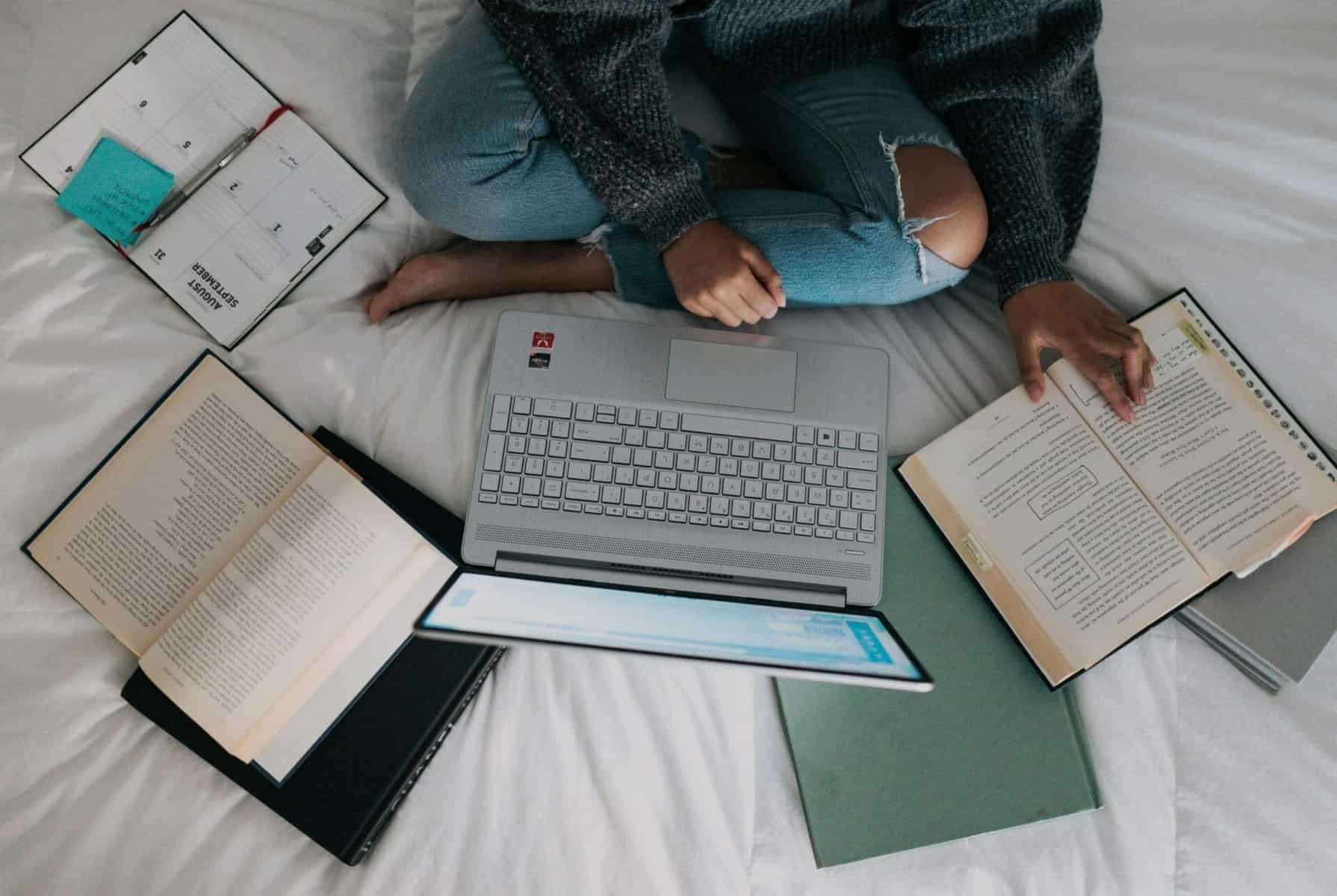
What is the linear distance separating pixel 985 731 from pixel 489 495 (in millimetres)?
492

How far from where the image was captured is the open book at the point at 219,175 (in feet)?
2.77

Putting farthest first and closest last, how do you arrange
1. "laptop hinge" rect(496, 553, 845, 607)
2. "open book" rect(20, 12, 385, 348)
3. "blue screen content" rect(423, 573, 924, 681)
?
"open book" rect(20, 12, 385, 348), "laptop hinge" rect(496, 553, 845, 607), "blue screen content" rect(423, 573, 924, 681)

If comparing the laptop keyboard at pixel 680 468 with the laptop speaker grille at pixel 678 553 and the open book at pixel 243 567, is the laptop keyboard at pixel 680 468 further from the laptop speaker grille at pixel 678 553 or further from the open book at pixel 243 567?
the open book at pixel 243 567

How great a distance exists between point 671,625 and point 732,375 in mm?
249

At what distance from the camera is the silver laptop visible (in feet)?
2.44

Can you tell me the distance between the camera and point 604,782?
772mm

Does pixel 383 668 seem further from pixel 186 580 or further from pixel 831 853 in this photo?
pixel 831 853

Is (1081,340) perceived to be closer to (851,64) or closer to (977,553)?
(977,553)

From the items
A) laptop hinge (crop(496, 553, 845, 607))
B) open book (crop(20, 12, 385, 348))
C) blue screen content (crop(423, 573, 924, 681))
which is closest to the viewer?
blue screen content (crop(423, 573, 924, 681))

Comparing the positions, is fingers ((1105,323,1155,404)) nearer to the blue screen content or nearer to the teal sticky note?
the blue screen content

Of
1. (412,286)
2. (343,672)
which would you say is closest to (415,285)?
(412,286)

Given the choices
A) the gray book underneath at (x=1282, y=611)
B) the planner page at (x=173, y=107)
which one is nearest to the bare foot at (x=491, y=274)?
the planner page at (x=173, y=107)

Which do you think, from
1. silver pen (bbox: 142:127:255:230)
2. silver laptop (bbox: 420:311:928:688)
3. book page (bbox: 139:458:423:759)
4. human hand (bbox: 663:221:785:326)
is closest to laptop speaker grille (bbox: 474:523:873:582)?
silver laptop (bbox: 420:311:928:688)

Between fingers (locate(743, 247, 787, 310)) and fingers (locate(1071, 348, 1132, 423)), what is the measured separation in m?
0.27
